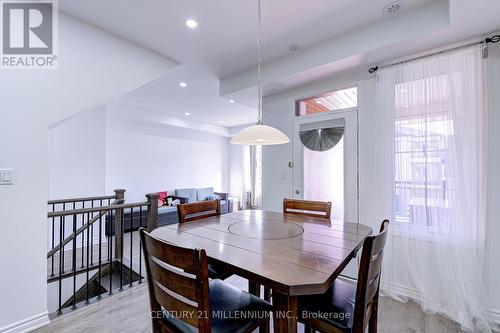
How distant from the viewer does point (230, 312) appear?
3.88 feet

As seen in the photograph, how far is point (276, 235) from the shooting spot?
1598 millimetres

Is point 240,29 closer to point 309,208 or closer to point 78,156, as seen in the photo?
point 309,208

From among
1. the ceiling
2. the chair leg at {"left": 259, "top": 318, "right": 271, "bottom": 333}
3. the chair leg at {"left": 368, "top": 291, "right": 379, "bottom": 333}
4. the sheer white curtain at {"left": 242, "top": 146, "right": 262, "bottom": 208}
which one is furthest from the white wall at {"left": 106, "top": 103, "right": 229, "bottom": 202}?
the chair leg at {"left": 368, "top": 291, "right": 379, "bottom": 333}

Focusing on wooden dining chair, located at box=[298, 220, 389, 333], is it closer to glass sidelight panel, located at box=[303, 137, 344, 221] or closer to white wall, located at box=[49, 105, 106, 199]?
glass sidelight panel, located at box=[303, 137, 344, 221]

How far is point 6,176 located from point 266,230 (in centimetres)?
203

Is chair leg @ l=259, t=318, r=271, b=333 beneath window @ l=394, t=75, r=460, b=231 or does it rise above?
beneath

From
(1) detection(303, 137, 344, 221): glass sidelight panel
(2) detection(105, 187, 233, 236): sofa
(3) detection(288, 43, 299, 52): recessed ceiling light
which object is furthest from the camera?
(2) detection(105, 187, 233, 236): sofa

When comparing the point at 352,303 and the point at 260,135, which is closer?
the point at 352,303

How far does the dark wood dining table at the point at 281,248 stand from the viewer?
39.0 inches

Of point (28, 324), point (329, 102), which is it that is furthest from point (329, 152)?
point (28, 324)

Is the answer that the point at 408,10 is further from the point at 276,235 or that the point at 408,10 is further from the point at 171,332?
the point at 171,332

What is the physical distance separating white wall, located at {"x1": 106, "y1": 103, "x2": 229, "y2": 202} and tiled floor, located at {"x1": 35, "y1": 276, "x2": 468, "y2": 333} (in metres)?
3.67

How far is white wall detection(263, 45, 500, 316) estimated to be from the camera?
1.95 m

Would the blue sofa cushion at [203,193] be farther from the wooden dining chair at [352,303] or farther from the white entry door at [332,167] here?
the wooden dining chair at [352,303]
